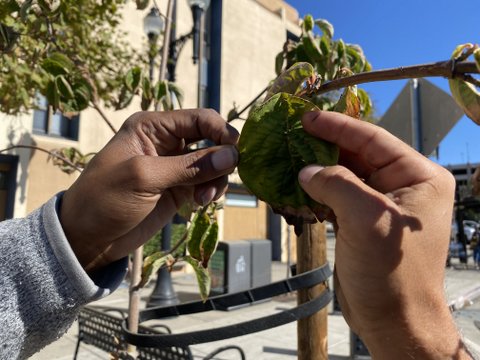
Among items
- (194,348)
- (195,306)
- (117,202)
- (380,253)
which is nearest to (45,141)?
(194,348)

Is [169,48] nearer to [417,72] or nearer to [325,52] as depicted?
[325,52]

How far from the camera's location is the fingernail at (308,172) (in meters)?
0.96

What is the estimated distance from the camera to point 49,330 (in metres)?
1.19

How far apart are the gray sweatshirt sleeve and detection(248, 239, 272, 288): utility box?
8679mm

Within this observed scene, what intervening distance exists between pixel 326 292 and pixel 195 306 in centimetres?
78

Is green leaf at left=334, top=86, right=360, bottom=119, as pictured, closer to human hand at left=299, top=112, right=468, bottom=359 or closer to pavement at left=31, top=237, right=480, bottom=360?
human hand at left=299, top=112, right=468, bottom=359

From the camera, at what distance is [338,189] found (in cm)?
94

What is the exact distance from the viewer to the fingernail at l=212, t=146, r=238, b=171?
3.74ft

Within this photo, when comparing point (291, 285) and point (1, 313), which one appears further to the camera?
point (291, 285)

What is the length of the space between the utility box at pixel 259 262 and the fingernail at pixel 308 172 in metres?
8.91

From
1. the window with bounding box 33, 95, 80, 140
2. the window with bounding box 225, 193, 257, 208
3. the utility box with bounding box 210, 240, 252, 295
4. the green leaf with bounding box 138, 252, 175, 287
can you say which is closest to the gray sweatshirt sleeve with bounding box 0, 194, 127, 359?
the green leaf with bounding box 138, 252, 175, 287

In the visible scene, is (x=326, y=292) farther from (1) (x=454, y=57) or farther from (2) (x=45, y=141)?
(2) (x=45, y=141)

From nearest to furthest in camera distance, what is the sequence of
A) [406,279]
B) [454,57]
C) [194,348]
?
[454,57]
[406,279]
[194,348]

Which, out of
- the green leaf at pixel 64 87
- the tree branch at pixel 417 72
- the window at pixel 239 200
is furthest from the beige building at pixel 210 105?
the tree branch at pixel 417 72
